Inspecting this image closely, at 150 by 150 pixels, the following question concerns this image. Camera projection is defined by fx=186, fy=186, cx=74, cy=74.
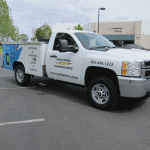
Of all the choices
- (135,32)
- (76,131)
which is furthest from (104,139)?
(135,32)

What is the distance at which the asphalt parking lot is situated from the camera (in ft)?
10.5

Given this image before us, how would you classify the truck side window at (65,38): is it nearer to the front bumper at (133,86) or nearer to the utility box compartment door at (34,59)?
the utility box compartment door at (34,59)

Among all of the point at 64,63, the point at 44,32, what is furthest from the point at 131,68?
the point at 44,32

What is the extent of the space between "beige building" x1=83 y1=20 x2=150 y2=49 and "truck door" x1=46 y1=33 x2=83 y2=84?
4450 cm

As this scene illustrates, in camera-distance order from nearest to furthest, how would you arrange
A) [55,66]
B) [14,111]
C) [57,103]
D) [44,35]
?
[14,111] → [57,103] → [55,66] → [44,35]

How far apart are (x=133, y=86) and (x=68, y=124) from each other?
65.9 inches

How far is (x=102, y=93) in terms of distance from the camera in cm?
482

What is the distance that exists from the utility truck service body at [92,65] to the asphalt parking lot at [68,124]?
0.58 metres

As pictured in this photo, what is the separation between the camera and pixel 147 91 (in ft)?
14.4

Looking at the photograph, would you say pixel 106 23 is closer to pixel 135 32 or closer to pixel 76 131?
pixel 135 32

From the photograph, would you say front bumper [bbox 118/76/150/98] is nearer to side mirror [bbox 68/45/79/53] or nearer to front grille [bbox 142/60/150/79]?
front grille [bbox 142/60/150/79]

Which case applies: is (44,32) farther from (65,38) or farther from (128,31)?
(65,38)

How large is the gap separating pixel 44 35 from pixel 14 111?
2367 inches

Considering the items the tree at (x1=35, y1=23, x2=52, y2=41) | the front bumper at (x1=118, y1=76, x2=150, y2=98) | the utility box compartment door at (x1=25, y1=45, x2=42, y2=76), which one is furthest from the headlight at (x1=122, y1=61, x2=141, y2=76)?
the tree at (x1=35, y1=23, x2=52, y2=41)
